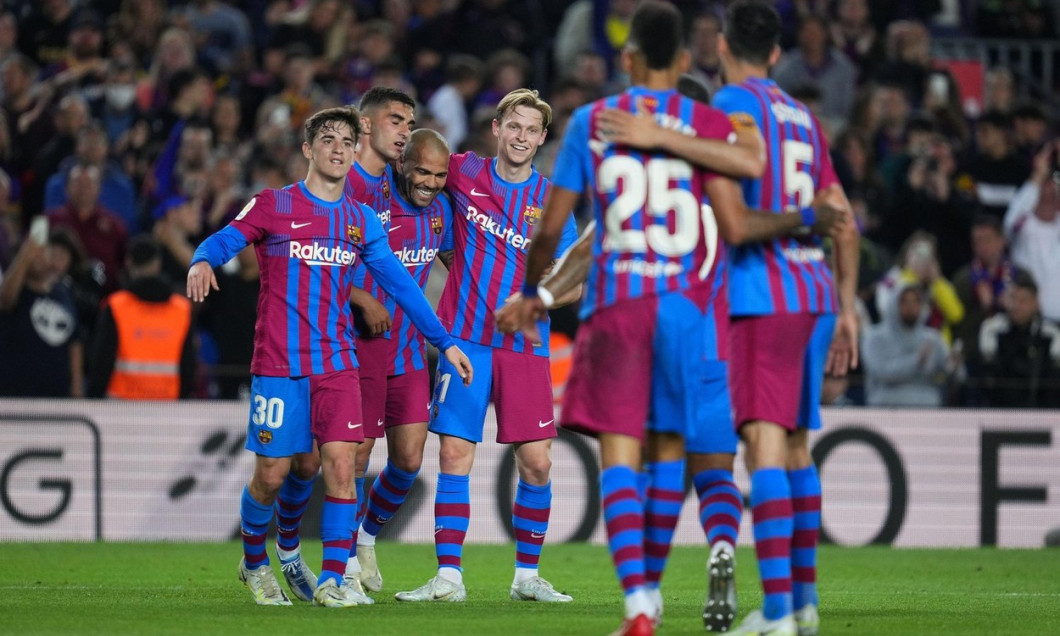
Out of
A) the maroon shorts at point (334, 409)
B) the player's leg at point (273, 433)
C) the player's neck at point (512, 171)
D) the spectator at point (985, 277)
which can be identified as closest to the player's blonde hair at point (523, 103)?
the player's neck at point (512, 171)

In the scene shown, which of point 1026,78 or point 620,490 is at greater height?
point 1026,78

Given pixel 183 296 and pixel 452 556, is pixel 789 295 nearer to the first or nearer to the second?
pixel 452 556

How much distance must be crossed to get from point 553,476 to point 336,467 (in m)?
5.43

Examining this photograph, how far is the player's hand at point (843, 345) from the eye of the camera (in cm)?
674

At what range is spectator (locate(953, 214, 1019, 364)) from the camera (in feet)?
48.3

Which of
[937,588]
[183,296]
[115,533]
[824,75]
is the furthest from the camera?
[824,75]

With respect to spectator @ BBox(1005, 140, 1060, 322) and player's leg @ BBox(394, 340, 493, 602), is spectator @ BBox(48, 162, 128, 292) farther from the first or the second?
spectator @ BBox(1005, 140, 1060, 322)

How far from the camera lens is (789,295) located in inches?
256

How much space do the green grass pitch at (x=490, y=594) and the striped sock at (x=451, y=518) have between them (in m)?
0.27

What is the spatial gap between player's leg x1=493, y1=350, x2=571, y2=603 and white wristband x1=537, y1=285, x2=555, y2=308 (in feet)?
6.49

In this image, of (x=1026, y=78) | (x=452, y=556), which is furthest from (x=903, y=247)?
(x=452, y=556)

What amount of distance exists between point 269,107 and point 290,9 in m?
2.64

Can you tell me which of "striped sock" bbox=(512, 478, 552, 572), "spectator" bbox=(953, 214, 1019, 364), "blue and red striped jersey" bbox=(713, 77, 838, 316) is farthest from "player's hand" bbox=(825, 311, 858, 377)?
"spectator" bbox=(953, 214, 1019, 364)

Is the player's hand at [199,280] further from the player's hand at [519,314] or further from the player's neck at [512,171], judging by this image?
the player's neck at [512,171]
